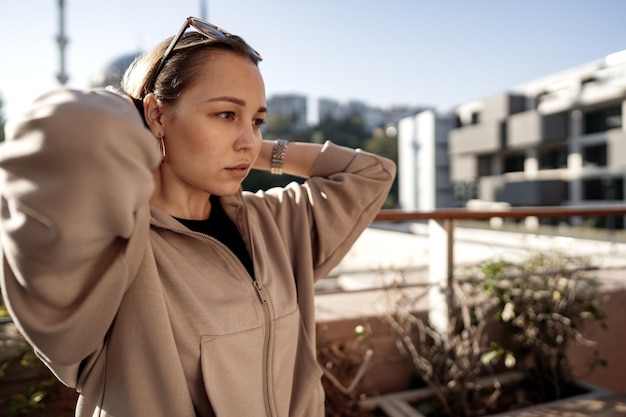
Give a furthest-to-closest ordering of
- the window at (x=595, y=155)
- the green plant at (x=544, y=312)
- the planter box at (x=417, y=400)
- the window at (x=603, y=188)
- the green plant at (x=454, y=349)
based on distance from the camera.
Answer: the window at (x=595, y=155), the window at (x=603, y=188), the green plant at (x=544, y=312), the green plant at (x=454, y=349), the planter box at (x=417, y=400)

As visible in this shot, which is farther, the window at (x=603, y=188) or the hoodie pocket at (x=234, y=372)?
the window at (x=603, y=188)

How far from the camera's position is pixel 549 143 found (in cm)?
2095

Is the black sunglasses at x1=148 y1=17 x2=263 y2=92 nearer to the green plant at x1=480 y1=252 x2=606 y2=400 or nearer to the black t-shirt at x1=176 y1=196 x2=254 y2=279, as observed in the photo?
the black t-shirt at x1=176 y1=196 x2=254 y2=279

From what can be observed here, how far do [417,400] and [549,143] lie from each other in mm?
21286

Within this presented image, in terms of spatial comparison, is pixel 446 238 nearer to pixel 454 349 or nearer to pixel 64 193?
pixel 454 349

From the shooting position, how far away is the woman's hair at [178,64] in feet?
2.88

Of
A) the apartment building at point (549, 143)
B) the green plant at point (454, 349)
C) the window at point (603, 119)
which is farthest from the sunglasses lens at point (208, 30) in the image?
the window at point (603, 119)

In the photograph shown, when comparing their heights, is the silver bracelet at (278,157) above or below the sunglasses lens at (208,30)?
below

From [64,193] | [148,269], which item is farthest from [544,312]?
[64,193]

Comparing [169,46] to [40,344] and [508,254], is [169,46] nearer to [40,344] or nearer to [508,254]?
[40,344]

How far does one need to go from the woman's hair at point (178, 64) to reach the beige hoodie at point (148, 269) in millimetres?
234

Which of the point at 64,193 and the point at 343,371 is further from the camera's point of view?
the point at 343,371

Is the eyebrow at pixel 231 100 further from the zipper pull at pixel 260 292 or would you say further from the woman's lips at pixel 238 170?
the zipper pull at pixel 260 292

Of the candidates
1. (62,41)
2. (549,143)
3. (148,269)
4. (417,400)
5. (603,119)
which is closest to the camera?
(148,269)
